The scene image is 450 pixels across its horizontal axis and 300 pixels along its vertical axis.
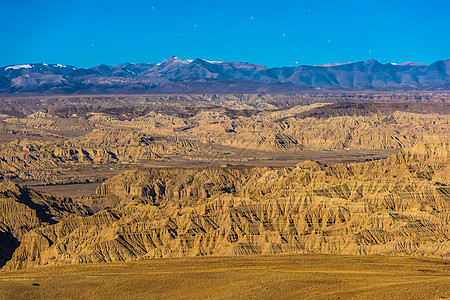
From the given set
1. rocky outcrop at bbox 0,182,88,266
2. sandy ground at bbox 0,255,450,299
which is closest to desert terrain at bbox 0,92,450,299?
sandy ground at bbox 0,255,450,299

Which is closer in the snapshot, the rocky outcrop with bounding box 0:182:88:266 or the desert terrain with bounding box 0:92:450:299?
the desert terrain with bounding box 0:92:450:299

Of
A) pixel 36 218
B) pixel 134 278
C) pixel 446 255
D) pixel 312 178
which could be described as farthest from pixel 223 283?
pixel 312 178

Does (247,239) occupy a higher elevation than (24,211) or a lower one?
lower

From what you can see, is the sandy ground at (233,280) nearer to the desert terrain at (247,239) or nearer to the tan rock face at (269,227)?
the desert terrain at (247,239)

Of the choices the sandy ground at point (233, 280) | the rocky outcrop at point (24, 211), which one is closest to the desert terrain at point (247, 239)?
the sandy ground at point (233, 280)

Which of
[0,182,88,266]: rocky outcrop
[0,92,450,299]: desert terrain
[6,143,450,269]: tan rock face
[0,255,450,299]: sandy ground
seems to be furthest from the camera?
[0,182,88,266]: rocky outcrop

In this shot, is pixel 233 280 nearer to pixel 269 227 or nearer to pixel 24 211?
pixel 269 227

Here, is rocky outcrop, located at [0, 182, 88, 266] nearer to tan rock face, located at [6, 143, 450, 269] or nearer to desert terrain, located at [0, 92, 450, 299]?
desert terrain, located at [0, 92, 450, 299]

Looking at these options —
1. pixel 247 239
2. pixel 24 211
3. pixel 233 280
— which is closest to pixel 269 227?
pixel 247 239

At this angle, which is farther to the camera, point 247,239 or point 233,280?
point 247,239

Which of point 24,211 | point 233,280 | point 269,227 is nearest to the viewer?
point 233,280
